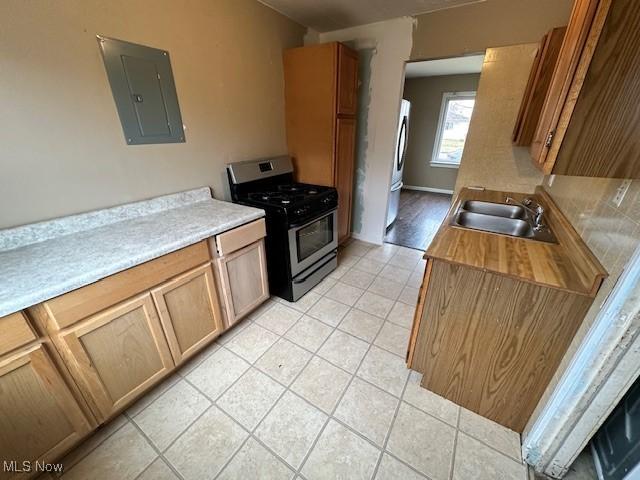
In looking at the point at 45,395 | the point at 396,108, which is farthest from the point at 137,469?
the point at 396,108

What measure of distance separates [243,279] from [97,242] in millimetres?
857

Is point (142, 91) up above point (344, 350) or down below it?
above

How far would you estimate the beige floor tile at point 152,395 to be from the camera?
143 centimetres

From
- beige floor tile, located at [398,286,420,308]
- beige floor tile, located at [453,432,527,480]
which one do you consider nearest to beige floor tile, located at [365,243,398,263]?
beige floor tile, located at [398,286,420,308]

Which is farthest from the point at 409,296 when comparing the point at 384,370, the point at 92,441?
the point at 92,441

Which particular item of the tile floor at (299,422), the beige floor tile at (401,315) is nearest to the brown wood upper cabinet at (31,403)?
the tile floor at (299,422)

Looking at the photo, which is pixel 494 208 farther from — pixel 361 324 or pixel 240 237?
pixel 240 237

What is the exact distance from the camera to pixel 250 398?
1.48 meters

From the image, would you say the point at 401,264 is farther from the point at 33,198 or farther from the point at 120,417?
the point at 33,198

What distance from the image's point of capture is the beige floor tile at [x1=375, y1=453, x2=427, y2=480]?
115 cm

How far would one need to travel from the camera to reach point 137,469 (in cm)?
118

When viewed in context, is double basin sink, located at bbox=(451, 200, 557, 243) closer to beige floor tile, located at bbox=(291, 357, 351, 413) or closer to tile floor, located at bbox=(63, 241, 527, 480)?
tile floor, located at bbox=(63, 241, 527, 480)

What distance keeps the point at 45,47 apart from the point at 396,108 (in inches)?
106

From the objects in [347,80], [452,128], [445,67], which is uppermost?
[445,67]
